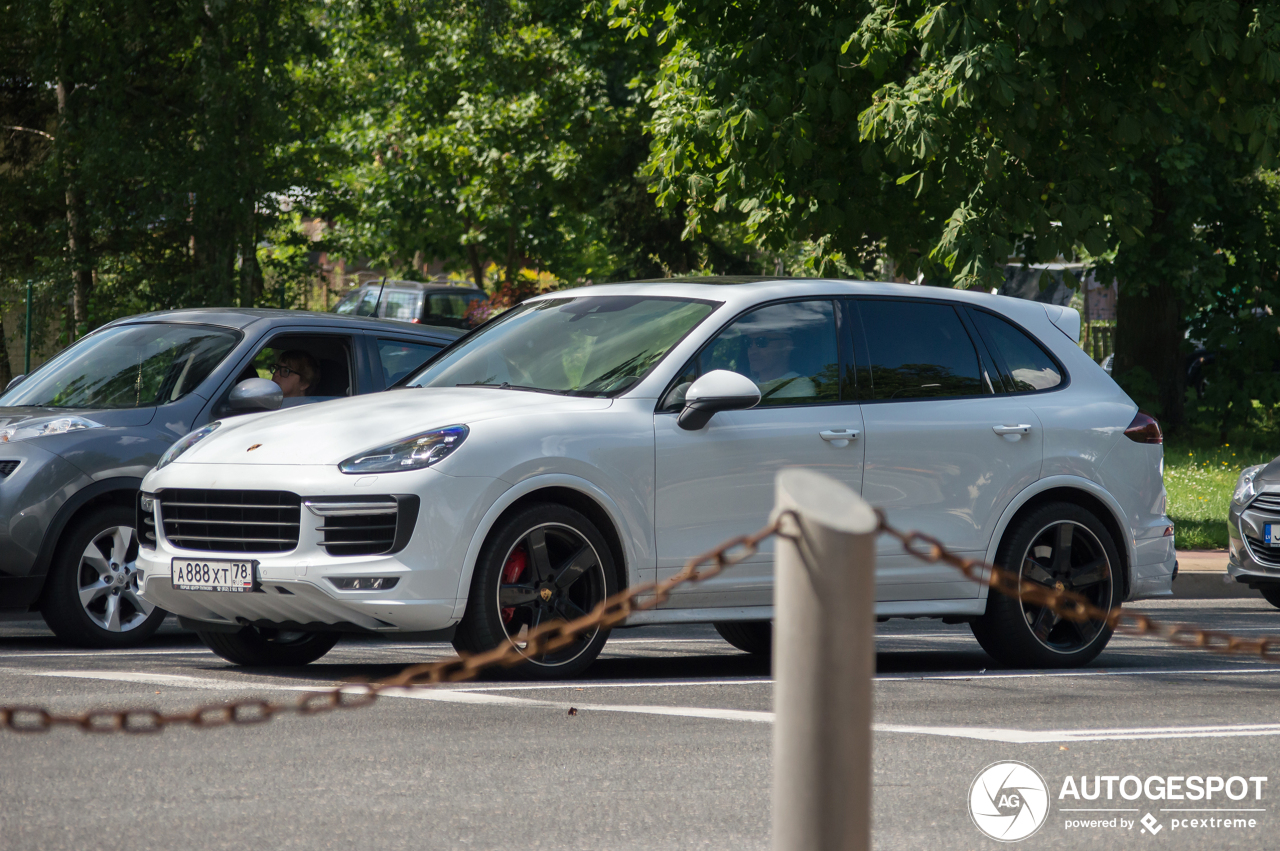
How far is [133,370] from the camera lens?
9.45 m

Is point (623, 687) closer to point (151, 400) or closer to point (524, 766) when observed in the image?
point (524, 766)

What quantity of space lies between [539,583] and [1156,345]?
1831 cm

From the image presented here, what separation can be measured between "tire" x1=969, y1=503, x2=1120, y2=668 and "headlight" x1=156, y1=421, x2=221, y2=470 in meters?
3.82

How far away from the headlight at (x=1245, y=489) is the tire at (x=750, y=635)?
168 inches

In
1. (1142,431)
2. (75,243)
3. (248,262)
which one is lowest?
(1142,431)

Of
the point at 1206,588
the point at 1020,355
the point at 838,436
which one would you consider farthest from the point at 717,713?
the point at 1206,588

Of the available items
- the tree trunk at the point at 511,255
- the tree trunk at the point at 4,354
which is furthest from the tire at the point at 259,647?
the tree trunk at the point at 511,255

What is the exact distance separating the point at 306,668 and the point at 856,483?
2.70 metres

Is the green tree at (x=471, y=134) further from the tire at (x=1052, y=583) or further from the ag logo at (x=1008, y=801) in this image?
the ag logo at (x=1008, y=801)

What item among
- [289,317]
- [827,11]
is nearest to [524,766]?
[289,317]

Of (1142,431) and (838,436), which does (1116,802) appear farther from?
(1142,431)

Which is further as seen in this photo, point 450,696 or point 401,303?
point 401,303

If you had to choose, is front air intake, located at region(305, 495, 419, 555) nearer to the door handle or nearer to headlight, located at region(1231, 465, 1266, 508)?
the door handle

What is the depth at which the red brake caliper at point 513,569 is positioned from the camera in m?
7.07
